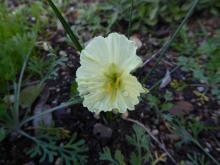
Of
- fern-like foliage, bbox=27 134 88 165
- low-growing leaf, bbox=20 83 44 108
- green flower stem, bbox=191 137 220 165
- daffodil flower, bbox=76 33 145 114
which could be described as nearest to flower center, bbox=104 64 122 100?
daffodil flower, bbox=76 33 145 114

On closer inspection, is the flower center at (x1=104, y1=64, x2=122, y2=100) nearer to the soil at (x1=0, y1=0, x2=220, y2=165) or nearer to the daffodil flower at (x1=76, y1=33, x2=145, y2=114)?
the daffodil flower at (x1=76, y1=33, x2=145, y2=114)

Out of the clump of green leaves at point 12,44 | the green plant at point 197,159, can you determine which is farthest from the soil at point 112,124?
the clump of green leaves at point 12,44

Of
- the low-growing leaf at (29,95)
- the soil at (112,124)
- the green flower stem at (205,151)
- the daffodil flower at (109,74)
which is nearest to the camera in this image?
the daffodil flower at (109,74)

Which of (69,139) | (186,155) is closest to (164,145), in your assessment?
(186,155)

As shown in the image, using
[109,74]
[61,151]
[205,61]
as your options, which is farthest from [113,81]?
[205,61]

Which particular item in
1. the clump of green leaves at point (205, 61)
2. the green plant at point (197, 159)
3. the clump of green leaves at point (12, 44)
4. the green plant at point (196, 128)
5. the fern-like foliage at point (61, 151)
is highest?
the clump of green leaves at point (12, 44)

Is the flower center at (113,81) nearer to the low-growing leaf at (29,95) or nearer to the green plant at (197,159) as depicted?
the green plant at (197,159)
